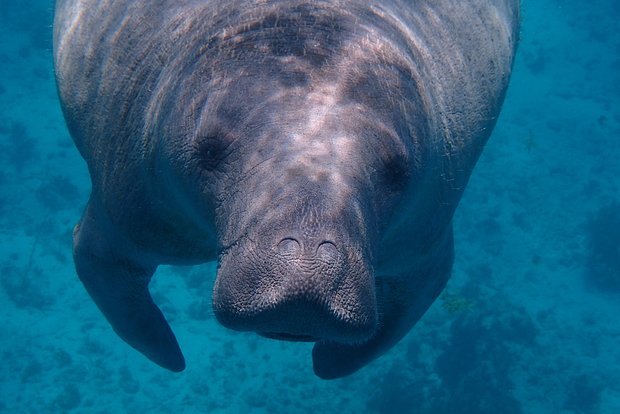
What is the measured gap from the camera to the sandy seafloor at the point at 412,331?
1326 cm

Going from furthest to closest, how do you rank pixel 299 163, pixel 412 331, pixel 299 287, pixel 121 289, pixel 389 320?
pixel 412 331, pixel 389 320, pixel 121 289, pixel 299 163, pixel 299 287

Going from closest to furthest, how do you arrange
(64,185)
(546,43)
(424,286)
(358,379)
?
1. (424,286)
2. (358,379)
3. (64,185)
4. (546,43)

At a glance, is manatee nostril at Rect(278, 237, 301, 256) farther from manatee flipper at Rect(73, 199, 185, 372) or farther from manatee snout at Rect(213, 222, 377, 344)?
manatee flipper at Rect(73, 199, 185, 372)

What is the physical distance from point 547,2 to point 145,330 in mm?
28853

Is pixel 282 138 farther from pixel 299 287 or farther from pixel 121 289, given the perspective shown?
pixel 121 289

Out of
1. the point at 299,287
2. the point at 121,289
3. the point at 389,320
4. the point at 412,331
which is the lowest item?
the point at 412,331

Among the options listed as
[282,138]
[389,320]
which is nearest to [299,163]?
[282,138]

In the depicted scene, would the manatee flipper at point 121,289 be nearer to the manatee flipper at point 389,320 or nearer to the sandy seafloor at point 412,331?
the manatee flipper at point 389,320

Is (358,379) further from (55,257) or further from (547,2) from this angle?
(547,2)

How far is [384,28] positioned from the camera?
2.91 metres

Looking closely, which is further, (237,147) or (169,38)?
(169,38)

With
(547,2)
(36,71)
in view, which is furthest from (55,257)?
(547,2)

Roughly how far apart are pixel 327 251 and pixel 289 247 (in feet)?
0.42

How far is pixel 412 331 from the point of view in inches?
570
